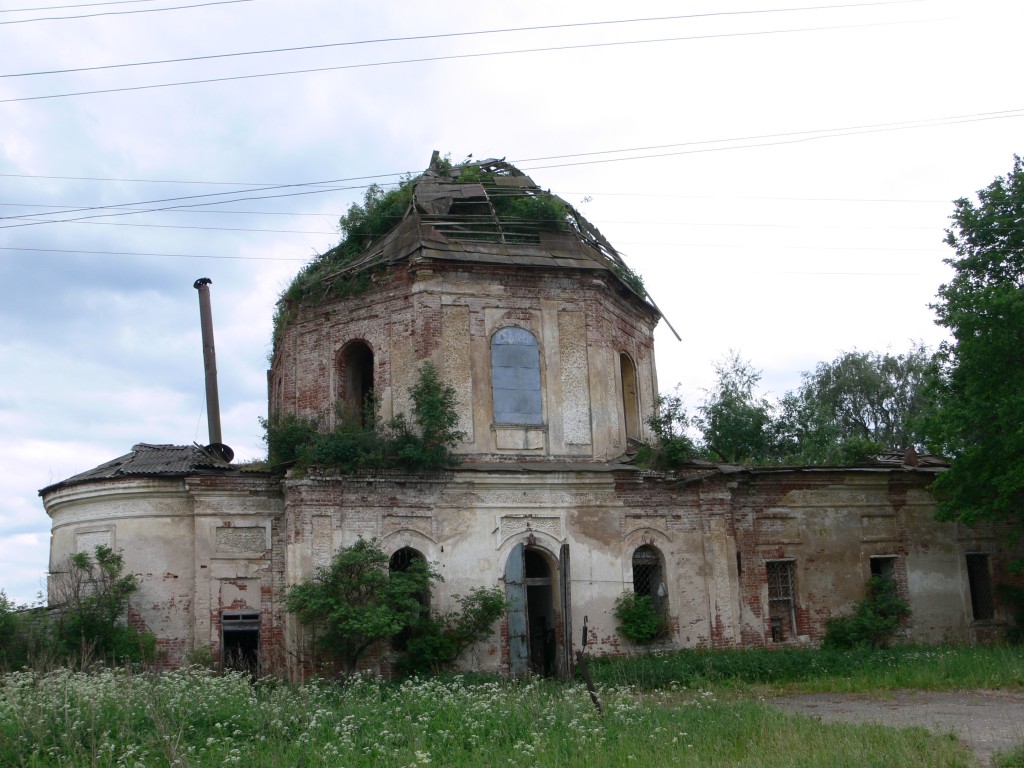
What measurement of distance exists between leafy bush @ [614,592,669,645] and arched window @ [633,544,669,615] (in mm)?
753

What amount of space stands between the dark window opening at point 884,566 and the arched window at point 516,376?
333 inches

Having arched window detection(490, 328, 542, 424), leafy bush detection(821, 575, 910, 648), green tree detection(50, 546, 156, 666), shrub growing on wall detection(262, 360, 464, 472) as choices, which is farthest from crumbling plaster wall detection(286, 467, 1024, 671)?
green tree detection(50, 546, 156, 666)

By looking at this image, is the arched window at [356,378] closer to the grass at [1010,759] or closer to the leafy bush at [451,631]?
the leafy bush at [451,631]

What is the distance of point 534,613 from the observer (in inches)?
819

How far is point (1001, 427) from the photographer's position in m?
19.7

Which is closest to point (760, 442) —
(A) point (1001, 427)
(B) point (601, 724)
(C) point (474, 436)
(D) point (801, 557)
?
(D) point (801, 557)

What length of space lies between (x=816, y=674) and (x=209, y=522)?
38.1ft

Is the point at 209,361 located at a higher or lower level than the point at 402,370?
higher

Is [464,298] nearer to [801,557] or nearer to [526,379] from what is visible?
[526,379]

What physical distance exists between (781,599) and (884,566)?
2.83 metres

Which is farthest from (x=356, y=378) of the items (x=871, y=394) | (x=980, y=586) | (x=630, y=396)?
(x=871, y=394)

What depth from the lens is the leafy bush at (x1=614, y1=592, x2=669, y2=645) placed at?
19422 mm

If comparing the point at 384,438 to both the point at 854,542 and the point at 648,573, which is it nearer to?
the point at 648,573

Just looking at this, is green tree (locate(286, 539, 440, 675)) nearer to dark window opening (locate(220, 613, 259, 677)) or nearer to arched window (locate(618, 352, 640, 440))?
dark window opening (locate(220, 613, 259, 677))
